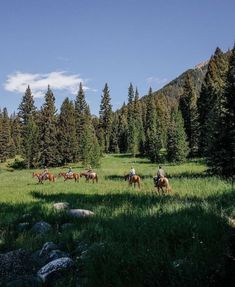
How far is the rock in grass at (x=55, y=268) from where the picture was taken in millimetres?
8852

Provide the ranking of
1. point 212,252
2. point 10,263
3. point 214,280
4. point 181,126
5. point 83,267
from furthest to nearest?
point 181,126 < point 10,263 < point 83,267 < point 212,252 < point 214,280

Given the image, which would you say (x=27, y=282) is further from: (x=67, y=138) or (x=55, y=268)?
(x=67, y=138)

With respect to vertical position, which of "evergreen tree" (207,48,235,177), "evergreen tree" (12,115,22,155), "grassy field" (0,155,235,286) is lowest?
"grassy field" (0,155,235,286)

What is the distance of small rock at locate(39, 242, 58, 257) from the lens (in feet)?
35.9

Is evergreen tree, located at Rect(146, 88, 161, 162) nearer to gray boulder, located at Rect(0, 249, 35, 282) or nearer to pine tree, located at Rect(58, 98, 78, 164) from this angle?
pine tree, located at Rect(58, 98, 78, 164)

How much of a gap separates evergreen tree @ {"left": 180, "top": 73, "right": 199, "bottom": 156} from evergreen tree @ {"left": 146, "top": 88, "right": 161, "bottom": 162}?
21.0 feet

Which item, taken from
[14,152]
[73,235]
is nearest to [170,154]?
[14,152]

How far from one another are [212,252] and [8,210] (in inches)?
522

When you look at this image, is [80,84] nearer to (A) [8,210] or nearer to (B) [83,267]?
(A) [8,210]

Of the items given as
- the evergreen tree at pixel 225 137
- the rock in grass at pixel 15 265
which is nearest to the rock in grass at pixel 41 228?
the rock in grass at pixel 15 265

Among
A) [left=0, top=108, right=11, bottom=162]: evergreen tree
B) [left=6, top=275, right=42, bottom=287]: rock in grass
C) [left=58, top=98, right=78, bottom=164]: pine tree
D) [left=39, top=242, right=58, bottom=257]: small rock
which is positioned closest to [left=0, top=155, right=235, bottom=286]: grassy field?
[left=39, top=242, right=58, bottom=257]: small rock

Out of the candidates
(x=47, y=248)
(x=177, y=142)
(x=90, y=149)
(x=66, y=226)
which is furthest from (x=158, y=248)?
(x=90, y=149)

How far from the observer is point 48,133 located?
88.1 metres

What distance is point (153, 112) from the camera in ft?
385
